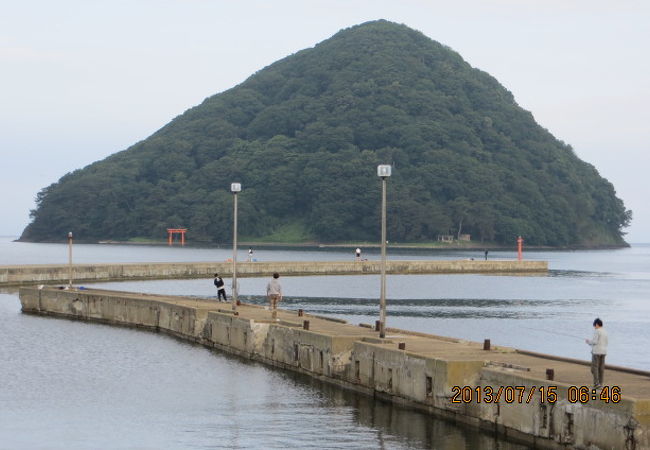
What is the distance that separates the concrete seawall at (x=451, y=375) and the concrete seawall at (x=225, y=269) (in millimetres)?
33546

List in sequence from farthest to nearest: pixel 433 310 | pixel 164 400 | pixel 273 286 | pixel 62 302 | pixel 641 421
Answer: pixel 433 310 < pixel 62 302 < pixel 273 286 < pixel 164 400 < pixel 641 421

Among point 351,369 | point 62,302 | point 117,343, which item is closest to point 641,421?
point 351,369

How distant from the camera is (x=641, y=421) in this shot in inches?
757

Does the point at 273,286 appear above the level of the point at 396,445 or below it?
above

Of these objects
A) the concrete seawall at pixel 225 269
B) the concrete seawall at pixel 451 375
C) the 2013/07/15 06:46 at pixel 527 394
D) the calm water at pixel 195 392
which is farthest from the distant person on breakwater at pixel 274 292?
the concrete seawall at pixel 225 269

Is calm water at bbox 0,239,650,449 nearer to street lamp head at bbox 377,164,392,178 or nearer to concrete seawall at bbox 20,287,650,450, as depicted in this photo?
concrete seawall at bbox 20,287,650,450

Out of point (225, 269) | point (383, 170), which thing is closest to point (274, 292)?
point (383, 170)

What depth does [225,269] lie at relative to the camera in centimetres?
9225

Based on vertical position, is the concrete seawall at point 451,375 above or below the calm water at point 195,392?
above

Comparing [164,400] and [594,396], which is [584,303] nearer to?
[164,400]

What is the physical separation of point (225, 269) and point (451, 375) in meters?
68.1

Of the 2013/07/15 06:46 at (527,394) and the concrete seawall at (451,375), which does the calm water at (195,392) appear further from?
the 2013/07/15 06:46 at (527,394)

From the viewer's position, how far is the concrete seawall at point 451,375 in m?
20.6

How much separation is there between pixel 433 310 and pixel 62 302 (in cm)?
2712
